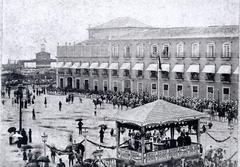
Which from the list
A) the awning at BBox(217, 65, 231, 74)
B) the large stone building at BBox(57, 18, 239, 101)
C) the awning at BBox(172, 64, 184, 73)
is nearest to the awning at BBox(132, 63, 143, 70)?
the large stone building at BBox(57, 18, 239, 101)

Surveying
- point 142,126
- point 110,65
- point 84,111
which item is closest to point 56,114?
point 84,111

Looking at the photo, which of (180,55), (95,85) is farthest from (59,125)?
(180,55)

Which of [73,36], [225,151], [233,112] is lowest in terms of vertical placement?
[225,151]

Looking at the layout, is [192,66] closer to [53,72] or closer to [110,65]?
[110,65]

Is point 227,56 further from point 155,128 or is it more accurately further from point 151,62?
point 155,128

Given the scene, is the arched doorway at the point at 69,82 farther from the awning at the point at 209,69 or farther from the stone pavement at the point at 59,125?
the awning at the point at 209,69

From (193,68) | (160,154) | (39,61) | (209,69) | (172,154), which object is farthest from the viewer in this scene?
(193,68)
